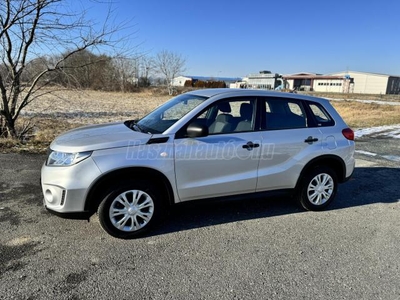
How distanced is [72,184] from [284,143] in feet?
8.45

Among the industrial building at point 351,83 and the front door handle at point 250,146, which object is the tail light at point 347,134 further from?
the industrial building at point 351,83

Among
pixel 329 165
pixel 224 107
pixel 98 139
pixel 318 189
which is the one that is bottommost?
pixel 318 189

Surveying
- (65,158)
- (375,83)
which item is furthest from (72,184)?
(375,83)

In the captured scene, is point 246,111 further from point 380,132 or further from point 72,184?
point 380,132

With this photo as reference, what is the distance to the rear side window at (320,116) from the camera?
4086 mm

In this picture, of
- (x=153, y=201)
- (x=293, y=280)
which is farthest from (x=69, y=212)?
(x=293, y=280)

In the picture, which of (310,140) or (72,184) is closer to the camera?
(72,184)

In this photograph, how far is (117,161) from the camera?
3.02 metres

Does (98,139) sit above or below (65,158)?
above

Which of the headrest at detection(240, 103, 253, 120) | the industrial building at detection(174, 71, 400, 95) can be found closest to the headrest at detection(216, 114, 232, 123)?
the headrest at detection(240, 103, 253, 120)

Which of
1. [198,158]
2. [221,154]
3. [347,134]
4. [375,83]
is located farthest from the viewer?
[375,83]

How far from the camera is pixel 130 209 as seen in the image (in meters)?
3.20

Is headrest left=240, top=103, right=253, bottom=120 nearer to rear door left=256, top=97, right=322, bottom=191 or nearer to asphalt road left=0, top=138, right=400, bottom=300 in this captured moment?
rear door left=256, top=97, right=322, bottom=191

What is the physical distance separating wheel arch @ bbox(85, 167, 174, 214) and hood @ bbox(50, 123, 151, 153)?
A: 0.95ft
